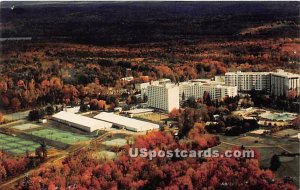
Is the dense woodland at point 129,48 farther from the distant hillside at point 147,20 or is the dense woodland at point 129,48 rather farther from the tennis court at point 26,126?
the tennis court at point 26,126

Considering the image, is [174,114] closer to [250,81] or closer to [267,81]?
[250,81]

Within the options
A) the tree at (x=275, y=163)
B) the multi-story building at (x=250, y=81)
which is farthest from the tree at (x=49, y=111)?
the tree at (x=275, y=163)

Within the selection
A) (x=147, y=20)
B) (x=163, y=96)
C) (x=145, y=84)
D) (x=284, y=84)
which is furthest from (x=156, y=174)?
(x=147, y=20)

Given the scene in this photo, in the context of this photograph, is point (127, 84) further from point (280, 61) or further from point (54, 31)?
point (280, 61)

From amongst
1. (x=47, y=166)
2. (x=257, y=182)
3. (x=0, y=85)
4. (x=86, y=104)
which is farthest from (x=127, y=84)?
(x=257, y=182)

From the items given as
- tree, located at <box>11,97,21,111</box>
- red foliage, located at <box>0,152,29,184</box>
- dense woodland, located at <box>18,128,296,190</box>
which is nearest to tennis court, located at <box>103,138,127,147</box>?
dense woodland, located at <box>18,128,296,190</box>
